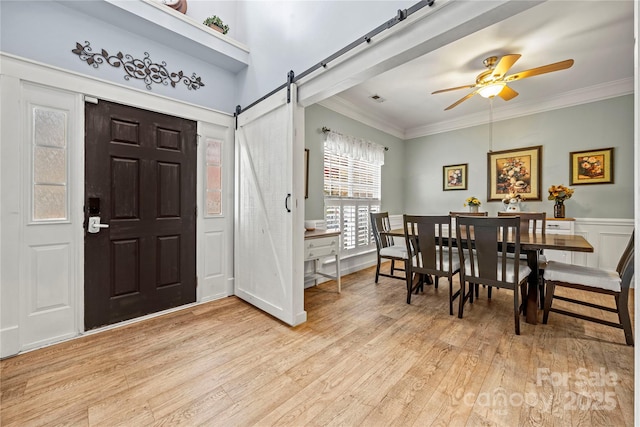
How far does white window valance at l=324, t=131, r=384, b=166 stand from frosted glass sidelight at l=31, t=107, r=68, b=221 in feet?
9.23

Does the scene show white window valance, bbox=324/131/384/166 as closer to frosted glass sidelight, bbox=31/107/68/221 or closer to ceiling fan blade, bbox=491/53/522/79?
ceiling fan blade, bbox=491/53/522/79

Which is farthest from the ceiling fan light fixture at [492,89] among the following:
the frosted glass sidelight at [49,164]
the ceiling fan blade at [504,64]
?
the frosted glass sidelight at [49,164]

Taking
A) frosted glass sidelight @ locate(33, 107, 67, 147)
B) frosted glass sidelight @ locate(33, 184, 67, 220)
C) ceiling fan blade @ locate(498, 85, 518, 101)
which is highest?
ceiling fan blade @ locate(498, 85, 518, 101)

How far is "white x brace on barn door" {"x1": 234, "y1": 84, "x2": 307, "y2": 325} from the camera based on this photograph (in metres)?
2.32

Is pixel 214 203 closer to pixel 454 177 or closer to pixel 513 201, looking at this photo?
pixel 454 177

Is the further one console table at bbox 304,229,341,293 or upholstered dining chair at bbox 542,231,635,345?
console table at bbox 304,229,341,293

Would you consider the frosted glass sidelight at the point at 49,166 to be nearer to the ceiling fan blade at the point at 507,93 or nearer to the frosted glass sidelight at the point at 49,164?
the frosted glass sidelight at the point at 49,164

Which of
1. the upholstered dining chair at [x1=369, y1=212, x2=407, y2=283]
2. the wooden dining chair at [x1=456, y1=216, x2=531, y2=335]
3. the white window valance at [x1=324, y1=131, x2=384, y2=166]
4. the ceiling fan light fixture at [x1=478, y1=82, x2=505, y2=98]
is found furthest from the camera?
the white window valance at [x1=324, y1=131, x2=384, y2=166]

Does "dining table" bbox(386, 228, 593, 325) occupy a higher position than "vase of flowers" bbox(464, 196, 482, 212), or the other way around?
"vase of flowers" bbox(464, 196, 482, 212)

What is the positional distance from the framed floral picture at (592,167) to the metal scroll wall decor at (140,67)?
5.26 m

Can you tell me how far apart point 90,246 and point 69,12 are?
1941mm

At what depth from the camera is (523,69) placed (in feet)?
10.3

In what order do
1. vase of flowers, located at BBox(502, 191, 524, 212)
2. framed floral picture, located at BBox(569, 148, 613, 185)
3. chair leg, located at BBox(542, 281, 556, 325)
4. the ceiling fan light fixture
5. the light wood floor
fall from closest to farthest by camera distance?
the light wood floor, chair leg, located at BBox(542, 281, 556, 325), the ceiling fan light fixture, framed floral picture, located at BBox(569, 148, 613, 185), vase of flowers, located at BBox(502, 191, 524, 212)

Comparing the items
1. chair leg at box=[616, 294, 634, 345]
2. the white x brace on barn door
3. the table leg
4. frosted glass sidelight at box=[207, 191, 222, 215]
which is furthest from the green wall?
Result: chair leg at box=[616, 294, 634, 345]
